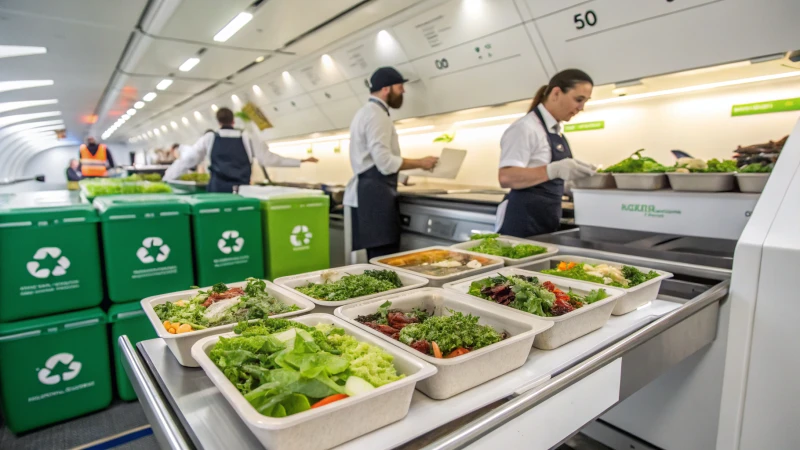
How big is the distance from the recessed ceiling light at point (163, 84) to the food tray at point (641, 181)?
703 cm

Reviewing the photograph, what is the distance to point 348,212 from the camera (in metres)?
4.03

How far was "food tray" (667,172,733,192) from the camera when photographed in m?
1.72

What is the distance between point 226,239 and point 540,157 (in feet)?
6.35

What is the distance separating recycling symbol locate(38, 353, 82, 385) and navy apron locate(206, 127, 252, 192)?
251 cm

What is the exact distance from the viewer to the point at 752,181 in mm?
1651

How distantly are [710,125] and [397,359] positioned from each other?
285cm

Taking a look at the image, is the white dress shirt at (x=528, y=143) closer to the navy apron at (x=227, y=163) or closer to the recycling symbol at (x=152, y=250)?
the recycling symbol at (x=152, y=250)

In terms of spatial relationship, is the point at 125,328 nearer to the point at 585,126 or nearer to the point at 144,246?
the point at 144,246

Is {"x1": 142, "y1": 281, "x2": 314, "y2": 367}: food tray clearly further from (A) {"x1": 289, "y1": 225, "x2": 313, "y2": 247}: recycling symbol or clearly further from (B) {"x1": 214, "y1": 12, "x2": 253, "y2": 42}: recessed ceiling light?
(B) {"x1": 214, "y1": 12, "x2": 253, "y2": 42}: recessed ceiling light

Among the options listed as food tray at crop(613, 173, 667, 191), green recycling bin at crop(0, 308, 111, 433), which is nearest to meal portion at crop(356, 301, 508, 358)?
food tray at crop(613, 173, 667, 191)

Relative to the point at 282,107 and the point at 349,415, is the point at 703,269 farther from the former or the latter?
the point at 282,107

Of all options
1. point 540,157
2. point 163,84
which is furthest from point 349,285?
point 163,84

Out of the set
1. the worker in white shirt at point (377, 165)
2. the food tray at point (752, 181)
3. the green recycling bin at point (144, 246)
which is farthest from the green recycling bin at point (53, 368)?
the food tray at point (752, 181)

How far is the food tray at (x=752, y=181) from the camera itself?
5.32ft
